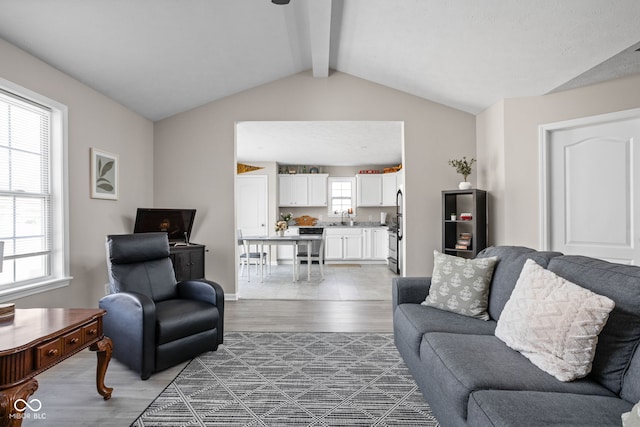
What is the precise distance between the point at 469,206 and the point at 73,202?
4.45 m

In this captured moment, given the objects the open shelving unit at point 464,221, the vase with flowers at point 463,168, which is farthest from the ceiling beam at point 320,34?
the open shelving unit at point 464,221

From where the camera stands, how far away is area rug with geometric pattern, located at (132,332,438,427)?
6.58 feet

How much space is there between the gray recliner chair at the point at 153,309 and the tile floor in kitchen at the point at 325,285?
193 centimetres

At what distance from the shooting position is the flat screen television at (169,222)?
159 inches

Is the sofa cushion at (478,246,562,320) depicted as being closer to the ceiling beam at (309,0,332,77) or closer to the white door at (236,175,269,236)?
the ceiling beam at (309,0,332,77)

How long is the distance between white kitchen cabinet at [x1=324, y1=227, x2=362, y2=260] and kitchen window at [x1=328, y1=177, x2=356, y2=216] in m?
0.80

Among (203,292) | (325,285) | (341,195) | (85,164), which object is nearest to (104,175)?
(85,164)

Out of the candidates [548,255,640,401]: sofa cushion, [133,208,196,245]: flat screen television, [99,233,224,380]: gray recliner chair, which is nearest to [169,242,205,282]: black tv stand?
[133,208,196,245]: flat screen television

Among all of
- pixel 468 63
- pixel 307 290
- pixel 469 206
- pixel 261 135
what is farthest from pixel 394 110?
pixel 307 290

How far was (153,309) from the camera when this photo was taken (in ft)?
8.12

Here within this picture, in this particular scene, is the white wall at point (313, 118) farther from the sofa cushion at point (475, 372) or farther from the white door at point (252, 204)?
the white door at point (252, 204)

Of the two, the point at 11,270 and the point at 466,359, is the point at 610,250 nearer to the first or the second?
the point at 466,359

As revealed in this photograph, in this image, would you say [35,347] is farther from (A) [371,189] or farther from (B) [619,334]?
(A) [371,189]

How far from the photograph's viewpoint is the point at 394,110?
4.62m
